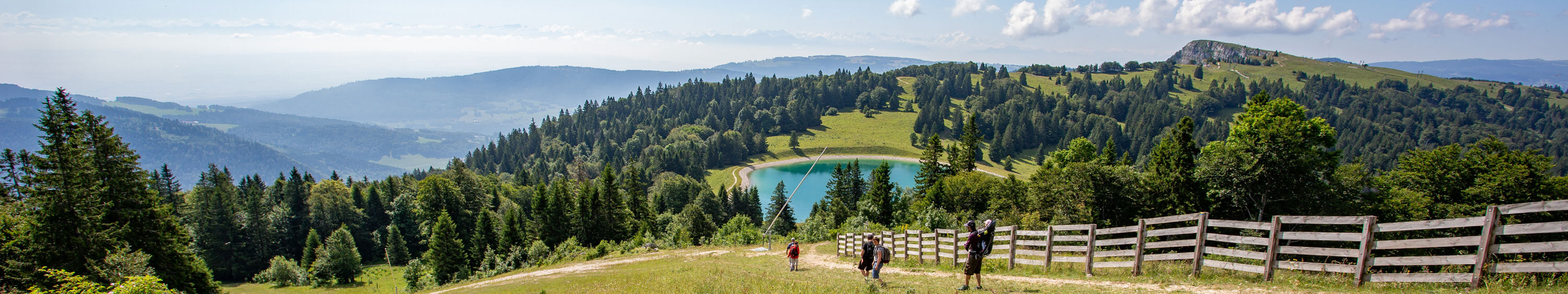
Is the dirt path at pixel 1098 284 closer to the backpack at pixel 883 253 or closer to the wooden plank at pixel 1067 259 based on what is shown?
the wooden plank at pixel 1067 259

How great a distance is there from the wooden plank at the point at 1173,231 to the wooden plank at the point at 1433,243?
2.64 meters

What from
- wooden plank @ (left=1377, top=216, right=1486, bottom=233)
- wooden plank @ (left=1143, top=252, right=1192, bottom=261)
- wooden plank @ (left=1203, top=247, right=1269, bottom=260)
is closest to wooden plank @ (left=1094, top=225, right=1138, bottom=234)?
wooden plank @ (left=1143, top=252, right=1192, bottom=261)

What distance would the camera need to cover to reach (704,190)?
94.5 m

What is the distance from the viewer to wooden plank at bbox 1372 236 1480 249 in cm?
925

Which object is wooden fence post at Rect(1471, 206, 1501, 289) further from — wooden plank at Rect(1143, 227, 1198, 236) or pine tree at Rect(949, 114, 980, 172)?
pine tree at Rect(949, 114, 980, 172)

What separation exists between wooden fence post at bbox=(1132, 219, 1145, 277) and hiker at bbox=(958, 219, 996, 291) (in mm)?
3022

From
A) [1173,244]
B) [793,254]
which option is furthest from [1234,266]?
[793,254]

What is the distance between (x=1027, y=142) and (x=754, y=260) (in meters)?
158

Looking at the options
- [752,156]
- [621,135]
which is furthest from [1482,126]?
[621,135]

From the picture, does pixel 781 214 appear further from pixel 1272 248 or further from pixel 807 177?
pixel 1272 248

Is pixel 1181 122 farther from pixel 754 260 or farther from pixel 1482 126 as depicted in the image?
pixel 1482 126

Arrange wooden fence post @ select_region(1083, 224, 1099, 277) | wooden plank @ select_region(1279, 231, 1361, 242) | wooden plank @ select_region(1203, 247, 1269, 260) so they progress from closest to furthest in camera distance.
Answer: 1. wooden plank @ select_region(1279, 231, 1361, 242)
2. wooden plank @ select_region(1203, 247, 1269, 260)
3. wooden fence post @ select_region(1083, 224, 1099, 277)

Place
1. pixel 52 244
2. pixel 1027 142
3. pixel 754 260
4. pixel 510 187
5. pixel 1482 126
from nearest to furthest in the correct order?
pixel 754 260 < pixel 52 244 < pixel 510 187 < pixel 1027 142 < pixel 1482 126

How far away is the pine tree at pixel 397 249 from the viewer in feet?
249
